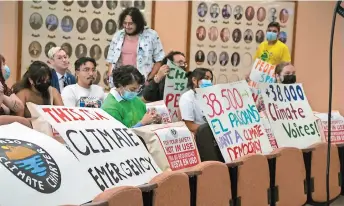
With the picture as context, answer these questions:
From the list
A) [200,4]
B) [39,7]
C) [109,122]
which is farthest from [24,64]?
[109,122]

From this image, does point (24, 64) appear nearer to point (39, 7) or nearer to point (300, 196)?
point (39, 7)

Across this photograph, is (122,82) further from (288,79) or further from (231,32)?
(231,32)

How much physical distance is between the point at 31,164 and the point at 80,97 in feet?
8.43

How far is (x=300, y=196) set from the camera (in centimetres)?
391

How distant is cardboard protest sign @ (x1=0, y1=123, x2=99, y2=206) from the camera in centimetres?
195

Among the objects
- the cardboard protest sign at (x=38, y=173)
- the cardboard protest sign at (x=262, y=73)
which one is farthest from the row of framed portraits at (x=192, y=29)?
the cardboard protest sign at (x=38, y=173)

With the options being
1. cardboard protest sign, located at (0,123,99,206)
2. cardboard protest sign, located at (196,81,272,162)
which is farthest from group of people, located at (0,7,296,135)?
cardboard protest sign, located at (0,123,99,206)

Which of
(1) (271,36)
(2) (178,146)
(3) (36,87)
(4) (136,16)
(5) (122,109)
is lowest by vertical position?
(2) (178,146)

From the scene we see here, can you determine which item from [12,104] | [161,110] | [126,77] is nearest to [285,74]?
[161,110]

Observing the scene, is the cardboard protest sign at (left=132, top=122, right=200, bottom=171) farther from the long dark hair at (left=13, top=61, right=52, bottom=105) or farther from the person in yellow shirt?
the person in yellow shirt

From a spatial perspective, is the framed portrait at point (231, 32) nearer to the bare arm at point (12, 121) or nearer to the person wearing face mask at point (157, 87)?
the person wearing face mask at point (157, 87)

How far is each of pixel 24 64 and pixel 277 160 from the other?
353 centimetres

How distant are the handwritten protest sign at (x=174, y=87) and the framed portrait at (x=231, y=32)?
1936 millimetres

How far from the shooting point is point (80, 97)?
15.1 feet
